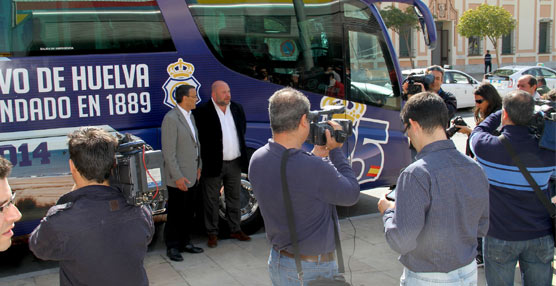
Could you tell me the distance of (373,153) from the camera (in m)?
6.66

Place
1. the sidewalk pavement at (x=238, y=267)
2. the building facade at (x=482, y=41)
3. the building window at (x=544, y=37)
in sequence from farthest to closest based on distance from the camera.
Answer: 1. the building window at (x=544, y=37)
2. the building facade at (x=482, y=41)
3. the sidewalk pavement at (x=238, y=267)

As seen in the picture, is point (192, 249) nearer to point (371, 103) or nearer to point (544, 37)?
point (371, 103)

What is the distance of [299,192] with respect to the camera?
2.70m

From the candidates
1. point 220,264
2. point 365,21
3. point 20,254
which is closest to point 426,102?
point 220,264

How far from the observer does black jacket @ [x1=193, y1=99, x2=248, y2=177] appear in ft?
18.8

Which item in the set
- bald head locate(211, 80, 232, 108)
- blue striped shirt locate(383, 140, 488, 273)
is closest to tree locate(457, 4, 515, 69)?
bald head locate(211, 80, 232, 108)

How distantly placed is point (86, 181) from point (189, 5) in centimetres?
366

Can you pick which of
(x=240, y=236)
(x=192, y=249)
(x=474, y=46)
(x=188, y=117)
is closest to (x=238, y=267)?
(x=192, y=249)

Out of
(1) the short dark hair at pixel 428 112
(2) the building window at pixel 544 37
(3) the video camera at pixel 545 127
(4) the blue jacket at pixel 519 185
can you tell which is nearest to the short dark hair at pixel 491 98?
(3) the video camera at pixel 545 127

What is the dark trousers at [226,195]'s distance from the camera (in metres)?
5.92

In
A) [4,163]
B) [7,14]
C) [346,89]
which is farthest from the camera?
[346,89]

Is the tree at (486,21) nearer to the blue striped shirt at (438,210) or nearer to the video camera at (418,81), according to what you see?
the video camera at (418,81)

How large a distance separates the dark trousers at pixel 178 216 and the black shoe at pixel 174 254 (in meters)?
0.05

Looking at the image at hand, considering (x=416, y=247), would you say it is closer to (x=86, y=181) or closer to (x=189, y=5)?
(x=86, y=181)
